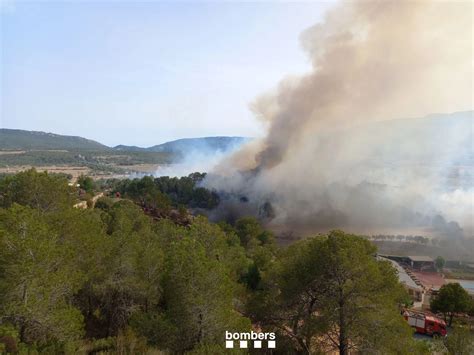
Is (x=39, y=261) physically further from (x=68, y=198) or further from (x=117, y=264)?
(x=68, y=198)

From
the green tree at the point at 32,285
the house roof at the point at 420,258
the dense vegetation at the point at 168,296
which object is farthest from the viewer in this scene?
the house roof at the point at 420,258

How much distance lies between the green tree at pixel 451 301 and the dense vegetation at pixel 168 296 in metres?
18.3

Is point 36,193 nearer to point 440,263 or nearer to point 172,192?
point 440,263

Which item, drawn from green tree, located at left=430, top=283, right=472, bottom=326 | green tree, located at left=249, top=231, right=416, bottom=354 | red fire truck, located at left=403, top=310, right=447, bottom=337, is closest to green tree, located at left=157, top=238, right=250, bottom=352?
green tree, located at left=249, top=231, right=416, bottom=354

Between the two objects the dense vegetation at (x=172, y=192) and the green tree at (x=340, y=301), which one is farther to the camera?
the dense vegetation at (x=172, y=192)

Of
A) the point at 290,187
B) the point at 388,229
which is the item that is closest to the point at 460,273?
the point at 388,229

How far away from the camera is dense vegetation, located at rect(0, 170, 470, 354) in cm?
944

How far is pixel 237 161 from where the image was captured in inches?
3044

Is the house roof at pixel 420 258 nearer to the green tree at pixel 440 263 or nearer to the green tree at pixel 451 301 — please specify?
the green tree at pixel 440 263

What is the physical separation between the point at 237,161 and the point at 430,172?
154 ft

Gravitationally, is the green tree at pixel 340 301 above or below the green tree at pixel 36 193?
below

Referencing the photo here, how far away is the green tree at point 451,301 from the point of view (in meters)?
27.4

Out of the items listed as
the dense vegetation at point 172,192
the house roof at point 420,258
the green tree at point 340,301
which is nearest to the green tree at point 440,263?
the house roof at point 420,258

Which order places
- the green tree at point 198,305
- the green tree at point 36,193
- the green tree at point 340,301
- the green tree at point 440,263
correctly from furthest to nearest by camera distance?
the green tree at point 440,263 → the green tree at point 36,193 → the green tree at point 340,301 → the green tree at point 198,305
